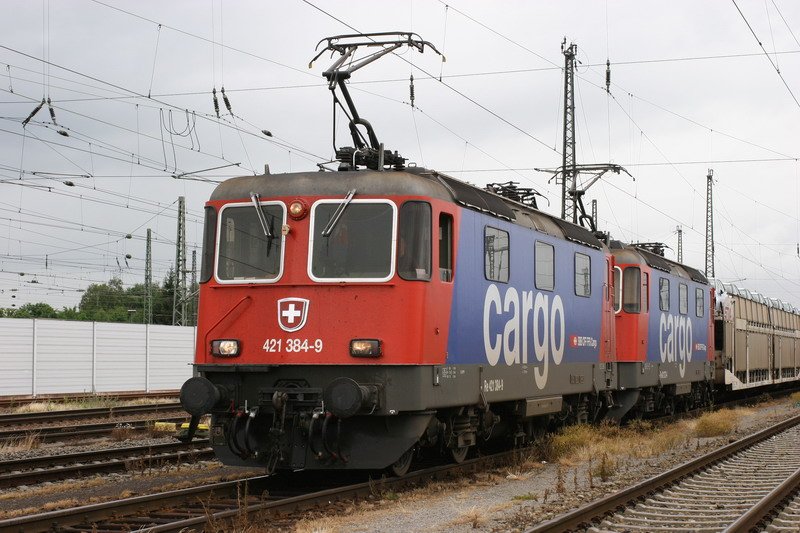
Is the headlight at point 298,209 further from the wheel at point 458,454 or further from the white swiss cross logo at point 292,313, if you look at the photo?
the wheel at point 458,454

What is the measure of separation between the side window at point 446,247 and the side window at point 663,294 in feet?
35.6

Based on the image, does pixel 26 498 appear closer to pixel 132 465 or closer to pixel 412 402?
pixel 132 465

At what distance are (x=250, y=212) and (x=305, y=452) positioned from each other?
9.03 feet

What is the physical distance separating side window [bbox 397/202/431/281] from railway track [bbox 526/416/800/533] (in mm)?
3009

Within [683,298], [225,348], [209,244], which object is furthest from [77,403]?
[225,348]

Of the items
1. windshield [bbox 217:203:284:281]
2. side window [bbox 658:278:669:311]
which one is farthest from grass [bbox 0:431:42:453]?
side window [bbox 658:278:669:311]

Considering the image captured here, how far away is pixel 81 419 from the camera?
21.7 meters

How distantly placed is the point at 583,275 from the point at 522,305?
122 inches

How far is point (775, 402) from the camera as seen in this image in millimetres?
33594

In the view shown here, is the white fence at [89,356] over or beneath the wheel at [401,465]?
over

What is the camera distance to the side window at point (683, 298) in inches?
906

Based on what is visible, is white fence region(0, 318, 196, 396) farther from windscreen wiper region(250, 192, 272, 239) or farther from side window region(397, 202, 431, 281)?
side window region(397, 202, 431, 281)

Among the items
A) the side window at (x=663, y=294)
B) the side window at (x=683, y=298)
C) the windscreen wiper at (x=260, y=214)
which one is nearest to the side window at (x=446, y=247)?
the windscreen wiper at (x=260, y=214)

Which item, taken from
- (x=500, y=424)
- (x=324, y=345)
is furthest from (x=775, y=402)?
(x=324, y=345)
